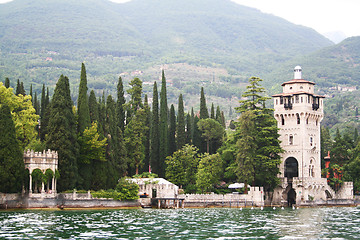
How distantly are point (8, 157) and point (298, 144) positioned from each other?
156 ft

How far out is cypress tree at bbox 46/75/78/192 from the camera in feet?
212

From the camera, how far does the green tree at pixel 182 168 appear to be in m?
86.1

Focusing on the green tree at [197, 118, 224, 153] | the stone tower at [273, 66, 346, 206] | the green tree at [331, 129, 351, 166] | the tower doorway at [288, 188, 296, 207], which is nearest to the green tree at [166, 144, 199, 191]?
the green tree at [197, 118, 224, 153]

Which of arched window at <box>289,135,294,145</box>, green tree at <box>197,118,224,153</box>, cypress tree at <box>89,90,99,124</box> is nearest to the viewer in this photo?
cypress tree at <box>89,90,99,124</box>

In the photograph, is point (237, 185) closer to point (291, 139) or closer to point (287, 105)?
point (291, 139)

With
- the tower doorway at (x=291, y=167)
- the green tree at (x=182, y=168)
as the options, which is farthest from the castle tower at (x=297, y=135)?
Result: the green tree at (x=182, y=168)

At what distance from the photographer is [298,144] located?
296 feet

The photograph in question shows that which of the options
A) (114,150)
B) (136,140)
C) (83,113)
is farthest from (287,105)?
(83,113)

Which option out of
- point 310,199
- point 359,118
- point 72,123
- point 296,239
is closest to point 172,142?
point 310,199

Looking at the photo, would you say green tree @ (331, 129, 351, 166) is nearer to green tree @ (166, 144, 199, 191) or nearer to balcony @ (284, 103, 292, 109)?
balcony @ (284, 103, 292, 109)

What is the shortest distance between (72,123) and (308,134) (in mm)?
39955

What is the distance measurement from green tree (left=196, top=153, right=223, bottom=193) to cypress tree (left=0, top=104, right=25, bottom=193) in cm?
2979

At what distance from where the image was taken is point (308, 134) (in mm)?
90812

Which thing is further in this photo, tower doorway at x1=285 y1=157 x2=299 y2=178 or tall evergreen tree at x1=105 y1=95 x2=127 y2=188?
tower doorway at x1=285 y1=157 x2=299 y2=178
